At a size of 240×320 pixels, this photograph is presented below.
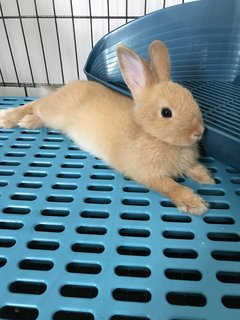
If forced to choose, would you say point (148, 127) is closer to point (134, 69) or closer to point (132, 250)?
point (134, 69)

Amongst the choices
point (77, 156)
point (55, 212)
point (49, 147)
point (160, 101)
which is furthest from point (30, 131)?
point (160, 101)

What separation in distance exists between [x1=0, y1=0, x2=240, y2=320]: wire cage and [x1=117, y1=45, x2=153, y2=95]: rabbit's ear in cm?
27

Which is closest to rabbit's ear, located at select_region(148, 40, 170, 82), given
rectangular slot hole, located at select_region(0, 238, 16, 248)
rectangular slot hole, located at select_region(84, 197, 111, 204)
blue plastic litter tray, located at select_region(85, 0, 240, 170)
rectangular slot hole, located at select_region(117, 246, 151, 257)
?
blue plastic litter tray, located at select_region(85, 0, 240, 170)

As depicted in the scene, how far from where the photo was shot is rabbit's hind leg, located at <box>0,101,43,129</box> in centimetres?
119

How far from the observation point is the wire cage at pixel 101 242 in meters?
0.59

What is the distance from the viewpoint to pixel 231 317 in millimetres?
552

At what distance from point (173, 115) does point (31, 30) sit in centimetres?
107

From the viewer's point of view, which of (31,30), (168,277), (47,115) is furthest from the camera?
(31,30)

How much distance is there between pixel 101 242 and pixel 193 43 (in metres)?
0.93

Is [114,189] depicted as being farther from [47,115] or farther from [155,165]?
[47,115]

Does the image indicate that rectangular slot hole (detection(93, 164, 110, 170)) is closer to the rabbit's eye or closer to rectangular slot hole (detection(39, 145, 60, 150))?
rectangular slot hole (detection(39, 145, 60, 150))

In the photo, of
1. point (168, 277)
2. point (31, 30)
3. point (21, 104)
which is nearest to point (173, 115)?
point (168, 277)

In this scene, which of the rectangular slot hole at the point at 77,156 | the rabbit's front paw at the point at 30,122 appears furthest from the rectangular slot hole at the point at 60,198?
the rabbit's front paw at the point at 30,122

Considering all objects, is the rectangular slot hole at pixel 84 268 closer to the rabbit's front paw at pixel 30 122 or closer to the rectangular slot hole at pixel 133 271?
the rectangular slot hole at pixel 133 271
